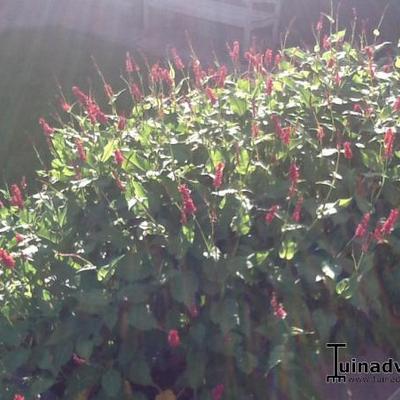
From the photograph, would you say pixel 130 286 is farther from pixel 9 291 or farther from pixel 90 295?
pixel 9 291

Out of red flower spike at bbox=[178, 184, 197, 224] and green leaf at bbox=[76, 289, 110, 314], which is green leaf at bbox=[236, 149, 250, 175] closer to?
red flower spike at bbox=[178, 184, 197, 224]

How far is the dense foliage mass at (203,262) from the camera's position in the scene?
260 centimetres

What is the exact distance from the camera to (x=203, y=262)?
2648mm

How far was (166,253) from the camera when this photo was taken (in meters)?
2.72

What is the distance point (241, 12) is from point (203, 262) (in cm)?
503

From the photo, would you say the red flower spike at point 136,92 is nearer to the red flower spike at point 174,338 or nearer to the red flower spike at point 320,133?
the red flower spike at point 320,133

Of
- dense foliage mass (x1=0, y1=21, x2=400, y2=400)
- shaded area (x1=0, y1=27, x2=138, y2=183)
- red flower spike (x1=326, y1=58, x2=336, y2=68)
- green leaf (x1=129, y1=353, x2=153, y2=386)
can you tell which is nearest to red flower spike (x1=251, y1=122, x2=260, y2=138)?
dense foliage mass (x1=0, y1=21, x2=400, y2=400)

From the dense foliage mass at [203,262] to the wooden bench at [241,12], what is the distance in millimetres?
4263

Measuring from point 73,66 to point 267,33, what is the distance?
1.69 meters

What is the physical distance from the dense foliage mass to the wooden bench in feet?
14.0

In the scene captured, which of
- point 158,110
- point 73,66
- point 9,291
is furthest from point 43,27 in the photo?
point 9,291

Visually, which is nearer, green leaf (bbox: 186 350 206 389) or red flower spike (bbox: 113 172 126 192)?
green leaf (bbox: 186 350 206 389)

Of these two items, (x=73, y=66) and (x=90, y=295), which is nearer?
(x=90, y=295)

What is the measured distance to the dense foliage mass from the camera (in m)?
2.60
